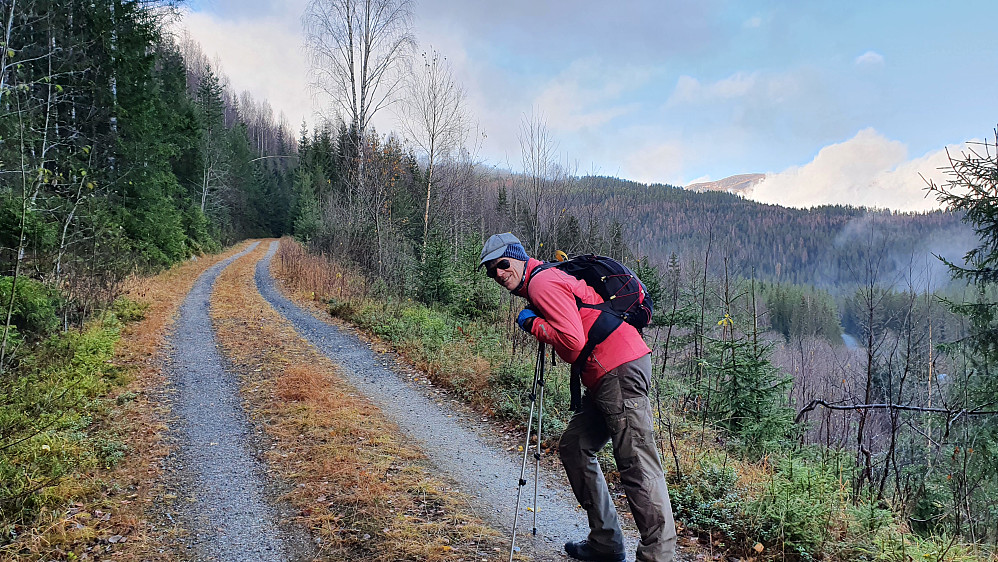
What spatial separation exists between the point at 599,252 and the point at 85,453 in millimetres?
12978

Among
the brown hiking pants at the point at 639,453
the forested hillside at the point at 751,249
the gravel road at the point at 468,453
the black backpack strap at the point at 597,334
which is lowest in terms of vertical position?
the gravel road at the point at 468,453

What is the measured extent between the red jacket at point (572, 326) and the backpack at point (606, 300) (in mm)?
37

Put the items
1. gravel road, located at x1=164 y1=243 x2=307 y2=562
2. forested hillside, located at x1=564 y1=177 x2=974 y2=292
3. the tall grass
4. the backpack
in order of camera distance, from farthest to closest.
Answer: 1. forested hillside, located at x1=564 y1=177 x2=974 y2=292
2. the tall grass
3. gravel road, located at x1=164 y1=243 x2=307 y2=562
4. the backpack

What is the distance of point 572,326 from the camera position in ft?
8.91

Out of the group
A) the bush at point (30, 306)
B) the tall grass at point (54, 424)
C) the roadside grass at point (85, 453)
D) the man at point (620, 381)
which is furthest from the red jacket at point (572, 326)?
the bush at point (30, 306)

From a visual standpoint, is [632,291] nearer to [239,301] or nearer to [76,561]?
[76,561]

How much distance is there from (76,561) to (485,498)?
302cm

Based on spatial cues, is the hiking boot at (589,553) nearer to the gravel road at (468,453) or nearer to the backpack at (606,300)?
the gravel road at (468,453)

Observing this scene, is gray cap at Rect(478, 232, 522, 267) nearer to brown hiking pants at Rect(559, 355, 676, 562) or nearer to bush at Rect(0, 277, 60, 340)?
brown hiking pants at Rect(559, 355, 676, 562)

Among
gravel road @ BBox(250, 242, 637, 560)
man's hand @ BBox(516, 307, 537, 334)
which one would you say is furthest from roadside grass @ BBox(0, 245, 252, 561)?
man's hand @ BBox(516, 307, 537, 334)

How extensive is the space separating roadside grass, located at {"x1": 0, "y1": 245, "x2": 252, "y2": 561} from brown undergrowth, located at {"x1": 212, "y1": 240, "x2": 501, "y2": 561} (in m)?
1.13

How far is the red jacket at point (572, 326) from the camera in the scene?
2727 millimetres

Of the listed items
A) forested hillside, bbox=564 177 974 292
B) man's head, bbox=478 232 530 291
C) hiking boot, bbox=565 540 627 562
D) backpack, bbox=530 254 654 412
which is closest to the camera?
backpack, bbox=530 254 654 412

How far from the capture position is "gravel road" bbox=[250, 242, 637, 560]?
3.87m
